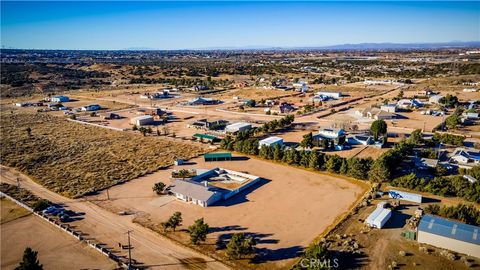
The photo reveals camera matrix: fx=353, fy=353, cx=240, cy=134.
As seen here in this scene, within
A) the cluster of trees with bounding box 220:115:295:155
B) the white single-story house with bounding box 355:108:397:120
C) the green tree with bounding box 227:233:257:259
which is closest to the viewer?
the green tree with bounding box 227:233:257:259

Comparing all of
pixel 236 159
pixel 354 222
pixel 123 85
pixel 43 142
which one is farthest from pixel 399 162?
pixel 123 85

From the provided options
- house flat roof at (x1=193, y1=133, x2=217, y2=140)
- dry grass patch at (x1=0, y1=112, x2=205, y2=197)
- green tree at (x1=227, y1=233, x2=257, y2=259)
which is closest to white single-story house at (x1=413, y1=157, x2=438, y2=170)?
green tree at (x1=227, y1=233, x2=257, y2=259)

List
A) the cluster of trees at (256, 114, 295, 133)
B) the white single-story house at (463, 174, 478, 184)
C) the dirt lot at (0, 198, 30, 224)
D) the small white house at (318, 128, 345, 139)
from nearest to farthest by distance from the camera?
the dirt lot at (0, 198, 30, 224) → the white single-story house at (463, 174, 478, 184) → the small white house at (318, 128, 345, 139) → the cluster of trees at (256, 114, 295, 133)

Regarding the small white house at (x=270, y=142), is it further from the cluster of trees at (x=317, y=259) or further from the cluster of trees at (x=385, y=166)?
the cluster of trees at (x=317, y=259)

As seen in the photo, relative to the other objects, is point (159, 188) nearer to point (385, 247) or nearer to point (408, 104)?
point (385, 247)

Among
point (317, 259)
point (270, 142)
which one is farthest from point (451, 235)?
point (270, 142)

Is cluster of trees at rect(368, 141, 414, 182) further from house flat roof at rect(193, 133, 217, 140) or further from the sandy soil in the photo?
the sandy soil

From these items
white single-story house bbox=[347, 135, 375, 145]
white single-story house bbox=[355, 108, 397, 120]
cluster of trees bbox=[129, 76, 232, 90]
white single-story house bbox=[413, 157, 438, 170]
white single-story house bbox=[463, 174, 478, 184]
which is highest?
cluster of trees bbox=[129, 76, 232, 90]
